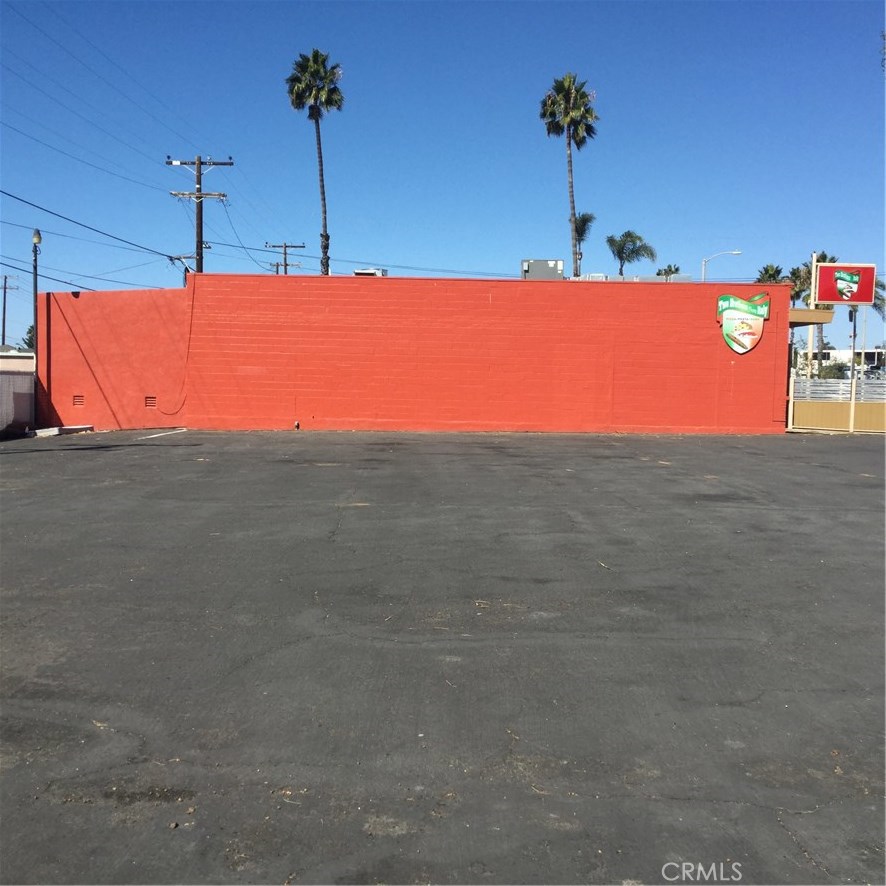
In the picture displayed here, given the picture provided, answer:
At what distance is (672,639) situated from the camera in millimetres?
5910

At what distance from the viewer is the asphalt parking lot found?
11.3 feet

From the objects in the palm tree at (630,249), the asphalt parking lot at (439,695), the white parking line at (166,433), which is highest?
the palm tree at (630,249)

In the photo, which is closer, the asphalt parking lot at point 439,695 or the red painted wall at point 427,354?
the asphalt parking lot at point 439,695

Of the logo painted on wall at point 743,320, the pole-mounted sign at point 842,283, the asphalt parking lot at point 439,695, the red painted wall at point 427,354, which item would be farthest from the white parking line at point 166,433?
the pole-mounted sign at point 842,283

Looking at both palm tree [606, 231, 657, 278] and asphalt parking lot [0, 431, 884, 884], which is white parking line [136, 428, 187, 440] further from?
palm tree [606, 231, 657, 278]

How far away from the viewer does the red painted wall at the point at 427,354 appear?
2375 centimetres

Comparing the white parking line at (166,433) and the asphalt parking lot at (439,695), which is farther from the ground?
the white parking line at (166,433)

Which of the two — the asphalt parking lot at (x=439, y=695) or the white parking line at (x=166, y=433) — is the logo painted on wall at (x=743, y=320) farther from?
the white parking line at (x=166, y=433)

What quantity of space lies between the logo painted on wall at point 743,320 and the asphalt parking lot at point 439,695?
1461cm

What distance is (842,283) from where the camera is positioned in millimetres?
24594

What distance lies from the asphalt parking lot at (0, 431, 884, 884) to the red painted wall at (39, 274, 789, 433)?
44.7 feet

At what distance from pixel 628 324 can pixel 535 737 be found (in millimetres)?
20622

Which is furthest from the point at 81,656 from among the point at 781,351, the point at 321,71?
the point at 321,71

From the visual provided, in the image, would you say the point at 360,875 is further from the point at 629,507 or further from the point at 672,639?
the point at 629,507
